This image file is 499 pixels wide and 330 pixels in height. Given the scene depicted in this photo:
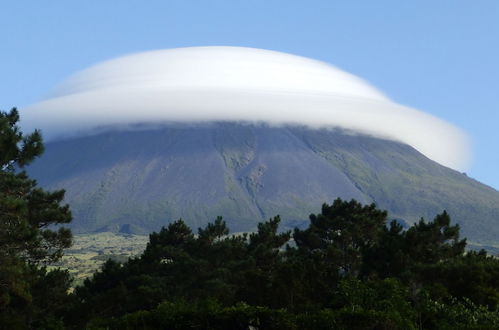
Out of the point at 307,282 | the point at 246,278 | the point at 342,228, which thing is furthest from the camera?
the point at 342,228

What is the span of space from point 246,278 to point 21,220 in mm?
23219

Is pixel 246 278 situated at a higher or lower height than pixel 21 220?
lower

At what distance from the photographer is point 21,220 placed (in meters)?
46.3

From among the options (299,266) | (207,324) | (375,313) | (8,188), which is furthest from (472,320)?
(8,188)

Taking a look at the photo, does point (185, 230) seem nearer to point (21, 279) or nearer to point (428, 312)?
point (21, 279)

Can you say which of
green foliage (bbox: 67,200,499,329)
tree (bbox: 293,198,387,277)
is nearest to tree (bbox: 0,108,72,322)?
green foliage (bbox: 67,200,499,329)

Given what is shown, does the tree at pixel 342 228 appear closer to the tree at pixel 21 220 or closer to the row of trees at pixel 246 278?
the row of trees at pixel 246 278

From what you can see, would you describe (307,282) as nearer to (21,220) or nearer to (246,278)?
(246,278)

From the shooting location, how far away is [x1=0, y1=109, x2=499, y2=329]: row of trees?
4022cm

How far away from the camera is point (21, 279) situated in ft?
157

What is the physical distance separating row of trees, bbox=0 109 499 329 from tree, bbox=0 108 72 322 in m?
0.08

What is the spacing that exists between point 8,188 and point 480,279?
3111cm

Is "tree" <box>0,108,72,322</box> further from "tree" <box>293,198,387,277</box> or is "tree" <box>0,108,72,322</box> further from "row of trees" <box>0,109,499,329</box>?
"tree" <box>293,198,387,277</box>

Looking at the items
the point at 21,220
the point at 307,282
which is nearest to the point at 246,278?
the point at 307,282
